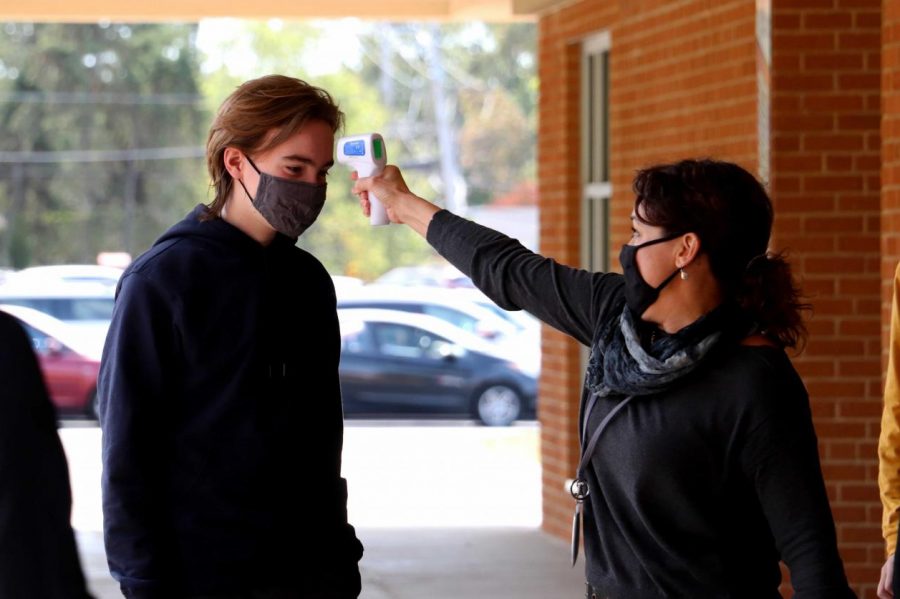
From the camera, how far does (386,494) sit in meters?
13.5

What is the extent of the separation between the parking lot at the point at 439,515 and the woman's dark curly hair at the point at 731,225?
9.28 feet

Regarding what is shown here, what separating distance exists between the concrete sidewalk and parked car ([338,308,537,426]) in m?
11.7

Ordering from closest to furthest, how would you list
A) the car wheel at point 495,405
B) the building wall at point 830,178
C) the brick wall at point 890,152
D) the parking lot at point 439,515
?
the brick wall at point 890,152 < the building wall at point 830,178 < the parking lot at point 439,515 < the car wheel at point 495,405

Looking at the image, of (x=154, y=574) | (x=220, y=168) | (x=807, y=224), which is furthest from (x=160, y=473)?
(x=807, y=224)

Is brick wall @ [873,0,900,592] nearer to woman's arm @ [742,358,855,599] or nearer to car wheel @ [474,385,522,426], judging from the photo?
woman's arm @ [742,358,855,599]

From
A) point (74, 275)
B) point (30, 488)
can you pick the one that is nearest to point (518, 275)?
point (30, 488)

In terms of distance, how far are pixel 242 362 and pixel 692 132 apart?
4828 mm

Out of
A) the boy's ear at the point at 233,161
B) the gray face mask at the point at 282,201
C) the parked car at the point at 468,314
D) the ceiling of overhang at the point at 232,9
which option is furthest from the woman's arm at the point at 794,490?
the parked car at the point at 468,314

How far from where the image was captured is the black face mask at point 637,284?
326 cm

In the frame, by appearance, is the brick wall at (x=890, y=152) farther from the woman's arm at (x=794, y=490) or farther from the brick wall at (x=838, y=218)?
the woman's arm at (x=794, y=490)

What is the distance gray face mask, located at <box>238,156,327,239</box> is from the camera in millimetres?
3637

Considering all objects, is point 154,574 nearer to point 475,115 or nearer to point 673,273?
point 673,273

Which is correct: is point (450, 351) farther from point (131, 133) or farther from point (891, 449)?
point (131, 133)

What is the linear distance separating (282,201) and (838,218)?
13.1 ft
